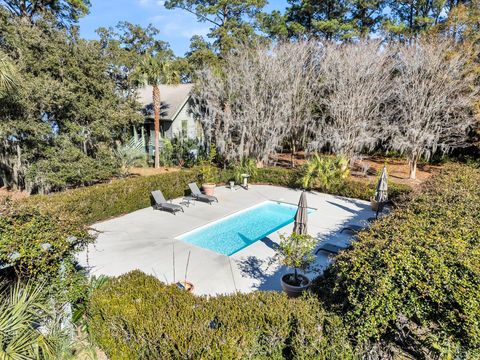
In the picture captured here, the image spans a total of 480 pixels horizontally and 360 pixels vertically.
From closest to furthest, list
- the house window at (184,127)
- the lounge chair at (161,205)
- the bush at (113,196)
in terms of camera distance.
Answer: the bush at (113,196) → the lounge chair at (161,205) → the house window at (184,127)

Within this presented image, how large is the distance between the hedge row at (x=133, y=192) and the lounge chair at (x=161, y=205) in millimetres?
447

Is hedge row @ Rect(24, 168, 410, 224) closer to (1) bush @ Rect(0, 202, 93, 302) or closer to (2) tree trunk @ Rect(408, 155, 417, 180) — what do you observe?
(1) bush @ Rect(0, 202, 93, 302)

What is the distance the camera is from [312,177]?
1617 centimetres

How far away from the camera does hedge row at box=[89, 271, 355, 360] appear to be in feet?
12.8

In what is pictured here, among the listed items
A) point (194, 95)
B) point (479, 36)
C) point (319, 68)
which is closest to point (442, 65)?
point (479, 36)

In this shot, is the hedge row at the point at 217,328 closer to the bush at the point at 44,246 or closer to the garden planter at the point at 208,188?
the bush at the point at 44,246

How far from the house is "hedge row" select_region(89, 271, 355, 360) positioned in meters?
18.3

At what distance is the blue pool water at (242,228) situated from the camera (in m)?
10.1

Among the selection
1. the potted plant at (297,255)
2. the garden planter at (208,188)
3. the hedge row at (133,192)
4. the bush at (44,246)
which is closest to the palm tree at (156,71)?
the hedge row at (133,192)

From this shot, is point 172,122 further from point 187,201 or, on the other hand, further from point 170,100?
point 187,201

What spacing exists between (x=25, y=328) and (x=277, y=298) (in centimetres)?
344

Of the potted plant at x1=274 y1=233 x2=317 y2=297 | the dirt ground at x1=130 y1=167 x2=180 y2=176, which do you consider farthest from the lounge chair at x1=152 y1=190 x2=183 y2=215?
the potted plant at x1=274 y1=233 x2=317 y2=297

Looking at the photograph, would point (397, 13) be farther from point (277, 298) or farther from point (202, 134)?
point (277, 298)

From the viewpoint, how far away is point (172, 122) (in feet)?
72.5
